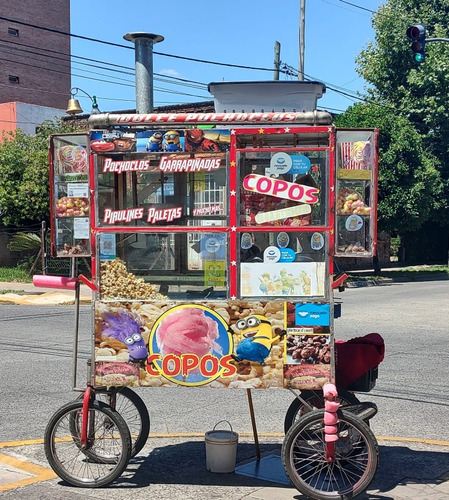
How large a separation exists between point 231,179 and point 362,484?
2.21 meters

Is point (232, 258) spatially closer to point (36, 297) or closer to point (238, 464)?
point (238, 464)

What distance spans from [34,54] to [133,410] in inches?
1858

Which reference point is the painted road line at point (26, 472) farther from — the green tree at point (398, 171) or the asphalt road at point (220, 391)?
the green tree at point (398, 171)

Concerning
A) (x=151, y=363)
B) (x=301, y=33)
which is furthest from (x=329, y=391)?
(x=301, y=33)

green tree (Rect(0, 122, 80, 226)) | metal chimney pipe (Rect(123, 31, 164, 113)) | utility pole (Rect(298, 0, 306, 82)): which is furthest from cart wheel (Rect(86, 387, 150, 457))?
utility pole (Rect(298, 0, 306, 82))

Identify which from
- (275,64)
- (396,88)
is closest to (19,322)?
(275,64)

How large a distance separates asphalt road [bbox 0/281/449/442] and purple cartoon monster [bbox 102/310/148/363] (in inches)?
74.5

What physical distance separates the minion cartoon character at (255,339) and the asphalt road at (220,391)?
1963mm

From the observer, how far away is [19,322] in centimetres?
1496

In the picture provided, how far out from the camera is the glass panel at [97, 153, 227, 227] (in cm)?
498

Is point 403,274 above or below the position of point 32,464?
above

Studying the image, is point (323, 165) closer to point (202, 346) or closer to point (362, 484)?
point (202, 346)

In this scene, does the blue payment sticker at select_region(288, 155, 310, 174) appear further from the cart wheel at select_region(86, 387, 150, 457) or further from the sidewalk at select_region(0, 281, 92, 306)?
the sidewalk at select_region(0, 281, 92, 306)

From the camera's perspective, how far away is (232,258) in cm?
492
